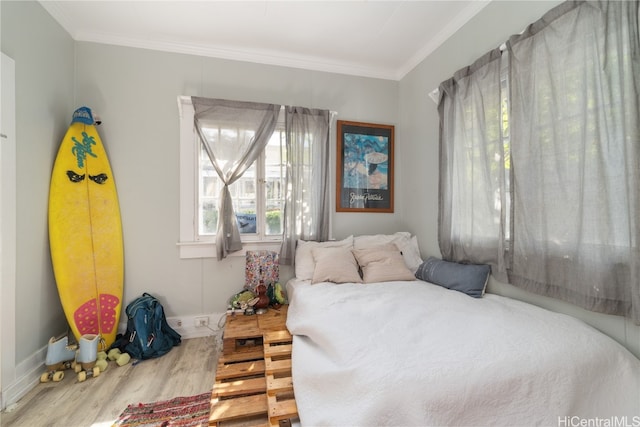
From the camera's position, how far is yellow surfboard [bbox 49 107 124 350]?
80.7 inches

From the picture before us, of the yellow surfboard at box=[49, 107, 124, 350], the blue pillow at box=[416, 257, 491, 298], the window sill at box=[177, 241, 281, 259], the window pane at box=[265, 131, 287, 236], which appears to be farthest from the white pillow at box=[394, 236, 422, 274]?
the yellow surfboard at box=[49, 107, 124, 350]

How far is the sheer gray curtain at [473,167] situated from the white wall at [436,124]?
0.60ft

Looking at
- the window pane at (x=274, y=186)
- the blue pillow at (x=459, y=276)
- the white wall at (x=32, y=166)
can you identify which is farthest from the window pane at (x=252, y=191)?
the blue pillow at (x=459, y=276)

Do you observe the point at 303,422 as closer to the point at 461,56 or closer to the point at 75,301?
the point at 75,301

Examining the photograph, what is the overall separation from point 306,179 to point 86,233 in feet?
6.22

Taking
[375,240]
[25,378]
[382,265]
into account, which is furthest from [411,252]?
[25,378]

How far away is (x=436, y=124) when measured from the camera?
98.4 inches

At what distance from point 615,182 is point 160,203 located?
10.1 ft

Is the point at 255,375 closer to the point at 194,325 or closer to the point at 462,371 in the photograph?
the point at 194,325

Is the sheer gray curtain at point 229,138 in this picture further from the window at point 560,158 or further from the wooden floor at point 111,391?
the window at point 560,158

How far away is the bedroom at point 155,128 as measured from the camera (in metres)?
1.79

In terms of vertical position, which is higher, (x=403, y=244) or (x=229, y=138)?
(x=229, y=138)

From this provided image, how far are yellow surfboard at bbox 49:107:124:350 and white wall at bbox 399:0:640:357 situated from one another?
2811mm

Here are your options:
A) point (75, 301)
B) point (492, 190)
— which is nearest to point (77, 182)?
point (75, 301)
